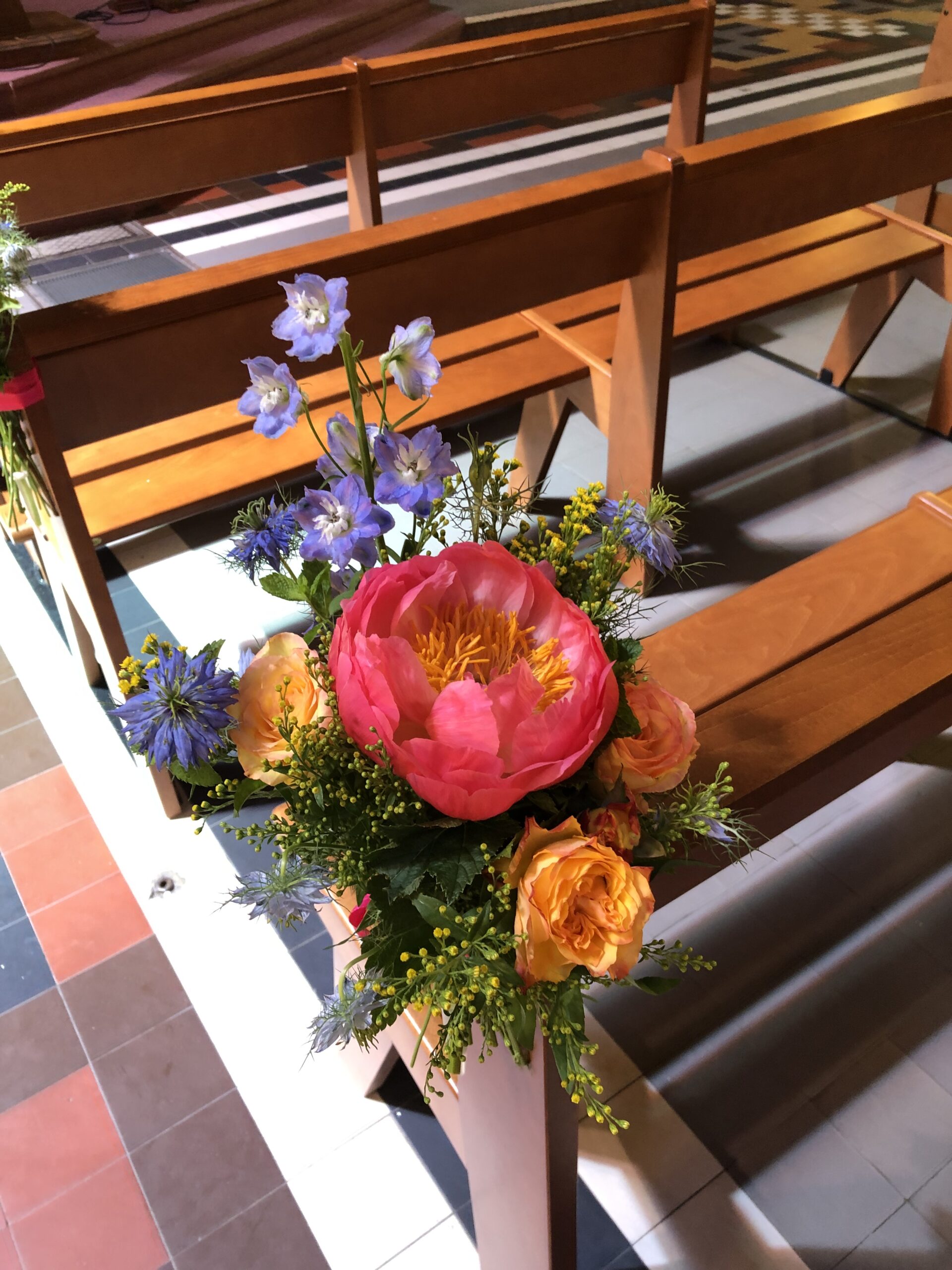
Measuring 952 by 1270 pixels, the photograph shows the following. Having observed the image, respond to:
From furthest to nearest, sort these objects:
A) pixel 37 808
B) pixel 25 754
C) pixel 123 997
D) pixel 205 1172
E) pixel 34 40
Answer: pixel 34 40
pixel 25 754
pixel 37 808
pixel 123 997
pixel 205 1172

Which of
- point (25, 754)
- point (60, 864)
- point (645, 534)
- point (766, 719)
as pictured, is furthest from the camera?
point (25, 754)

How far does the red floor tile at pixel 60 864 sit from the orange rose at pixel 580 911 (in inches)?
56.3

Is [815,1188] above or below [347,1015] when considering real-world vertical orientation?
below

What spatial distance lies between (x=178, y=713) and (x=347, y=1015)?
0.23m

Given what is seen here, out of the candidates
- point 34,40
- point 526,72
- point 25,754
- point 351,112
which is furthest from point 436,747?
point 34,40

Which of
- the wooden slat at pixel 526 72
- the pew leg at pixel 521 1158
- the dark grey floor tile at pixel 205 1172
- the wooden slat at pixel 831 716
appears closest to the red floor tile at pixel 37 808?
the dark grey floor tile at pixel 205 1172

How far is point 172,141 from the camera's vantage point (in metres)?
2.25

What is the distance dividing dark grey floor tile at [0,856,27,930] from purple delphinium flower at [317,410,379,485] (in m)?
1.40

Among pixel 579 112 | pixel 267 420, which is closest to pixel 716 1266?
pixel 267 420

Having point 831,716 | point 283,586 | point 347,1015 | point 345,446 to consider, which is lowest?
point 831,716

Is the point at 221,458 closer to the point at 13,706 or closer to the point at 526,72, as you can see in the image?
the point at 13,706

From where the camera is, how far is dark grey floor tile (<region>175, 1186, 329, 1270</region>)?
4.40ft

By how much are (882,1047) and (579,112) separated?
199 inches

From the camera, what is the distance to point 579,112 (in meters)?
5.32
